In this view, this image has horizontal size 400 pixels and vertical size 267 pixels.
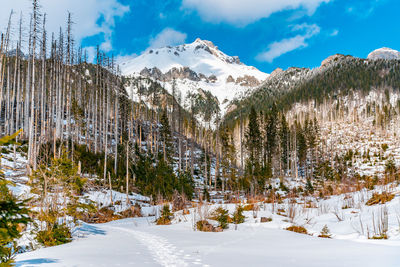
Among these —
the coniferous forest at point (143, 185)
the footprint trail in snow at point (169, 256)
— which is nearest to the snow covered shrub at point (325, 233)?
the coniferous forest at point (143, 185)

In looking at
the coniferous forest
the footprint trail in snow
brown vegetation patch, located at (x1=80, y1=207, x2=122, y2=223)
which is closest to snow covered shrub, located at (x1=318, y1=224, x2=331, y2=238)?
the coniferous forest

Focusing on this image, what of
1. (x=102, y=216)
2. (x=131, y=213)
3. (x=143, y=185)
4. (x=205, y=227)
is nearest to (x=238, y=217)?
(x=205, y=227)

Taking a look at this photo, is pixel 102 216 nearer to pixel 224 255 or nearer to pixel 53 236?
pixel 53 236

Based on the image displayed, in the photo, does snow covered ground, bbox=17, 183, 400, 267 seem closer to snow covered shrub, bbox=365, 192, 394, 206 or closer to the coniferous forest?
the coniferous forest

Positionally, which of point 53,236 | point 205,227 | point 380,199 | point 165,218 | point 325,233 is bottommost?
point 165,218

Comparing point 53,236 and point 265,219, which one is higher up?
point 53,236

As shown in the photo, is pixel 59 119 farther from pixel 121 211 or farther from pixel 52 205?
pixel 52 205

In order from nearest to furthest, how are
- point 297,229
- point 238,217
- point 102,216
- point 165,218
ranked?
point 297,229
point 238,217
point 165,218
point 102,216

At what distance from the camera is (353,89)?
8012 centimetres

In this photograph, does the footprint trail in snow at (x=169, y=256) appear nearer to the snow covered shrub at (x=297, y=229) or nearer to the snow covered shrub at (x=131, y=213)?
the snow covered shrub at (x=297, y=229)

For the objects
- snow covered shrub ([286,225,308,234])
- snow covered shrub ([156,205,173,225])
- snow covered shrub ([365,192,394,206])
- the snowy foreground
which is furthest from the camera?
snow covered shrub ([156,205,173,225])

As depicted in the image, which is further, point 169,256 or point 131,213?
point 131,213

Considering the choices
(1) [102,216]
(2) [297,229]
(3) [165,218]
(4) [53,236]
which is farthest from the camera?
(1) [102,216]

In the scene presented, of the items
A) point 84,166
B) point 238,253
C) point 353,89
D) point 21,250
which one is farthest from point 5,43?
point 353,89
